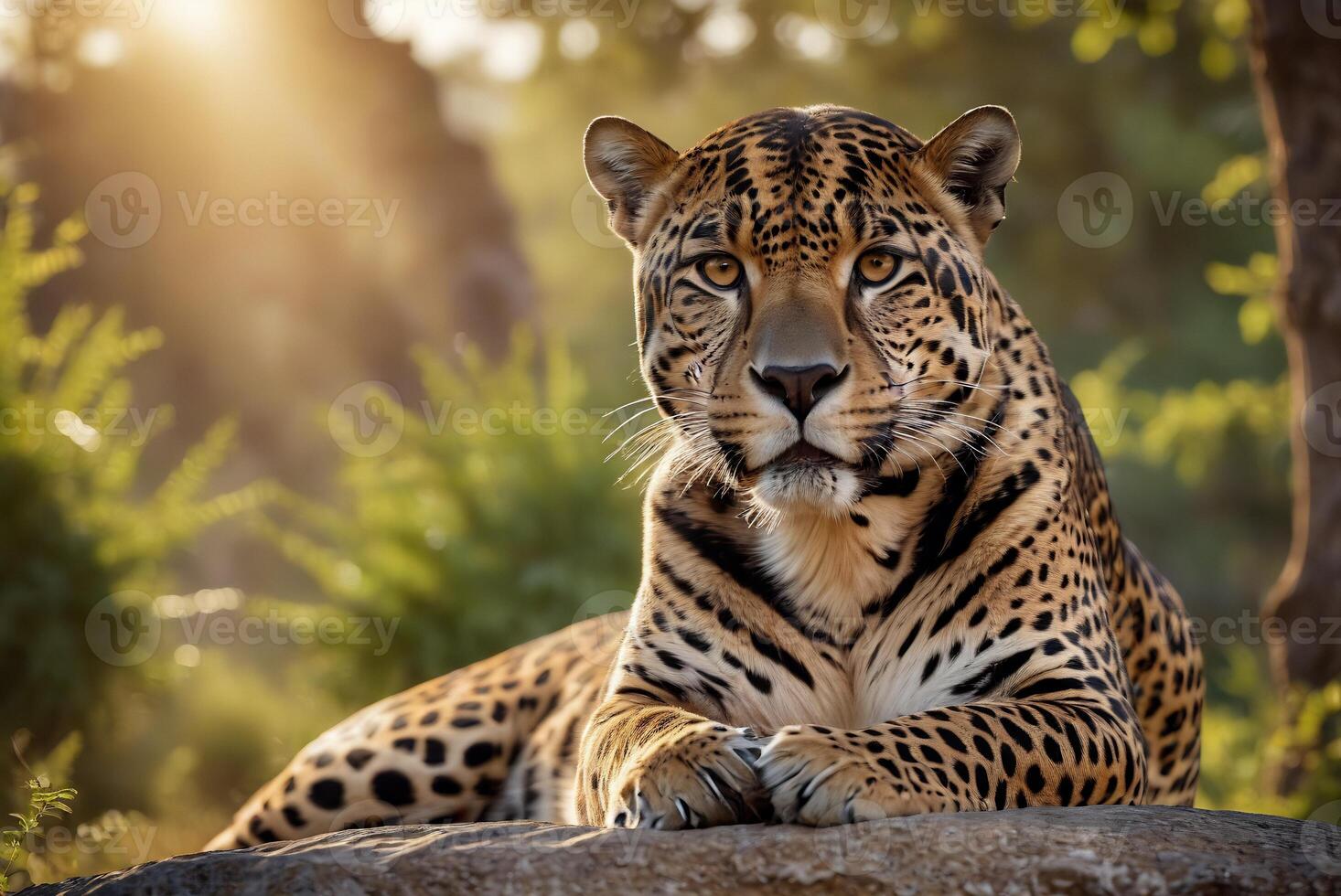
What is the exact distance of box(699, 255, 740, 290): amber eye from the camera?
4.81 metres

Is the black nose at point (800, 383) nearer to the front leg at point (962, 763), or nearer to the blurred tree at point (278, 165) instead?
the front leg at point (962, 763)

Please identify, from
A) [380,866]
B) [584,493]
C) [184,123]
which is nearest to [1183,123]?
[184,123]

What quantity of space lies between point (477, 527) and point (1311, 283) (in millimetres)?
6406

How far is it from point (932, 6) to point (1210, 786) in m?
9.74

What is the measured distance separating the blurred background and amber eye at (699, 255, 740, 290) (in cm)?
68

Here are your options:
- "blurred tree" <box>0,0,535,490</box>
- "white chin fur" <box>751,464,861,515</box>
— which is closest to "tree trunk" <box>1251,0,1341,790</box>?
"white chin fur" <box>751,464,861,515</box>

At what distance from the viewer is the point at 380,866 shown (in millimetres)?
3537

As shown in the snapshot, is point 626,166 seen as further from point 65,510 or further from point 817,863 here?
point 65,510

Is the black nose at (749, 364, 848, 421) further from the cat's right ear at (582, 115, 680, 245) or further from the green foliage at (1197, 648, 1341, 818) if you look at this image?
the green foliage at (1197, 648, 1341, 818)

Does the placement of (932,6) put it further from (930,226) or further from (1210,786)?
(930,226)

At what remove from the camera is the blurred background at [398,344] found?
9898 millimetres

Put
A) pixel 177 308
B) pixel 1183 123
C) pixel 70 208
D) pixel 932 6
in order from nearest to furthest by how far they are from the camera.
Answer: pixel 932 6
pixel 70 208
pixel 177 308
pixel 1183 123

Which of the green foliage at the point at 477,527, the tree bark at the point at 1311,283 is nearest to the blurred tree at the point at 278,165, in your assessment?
the green foliage at the point at 477,527

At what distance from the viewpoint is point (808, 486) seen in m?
4.39
